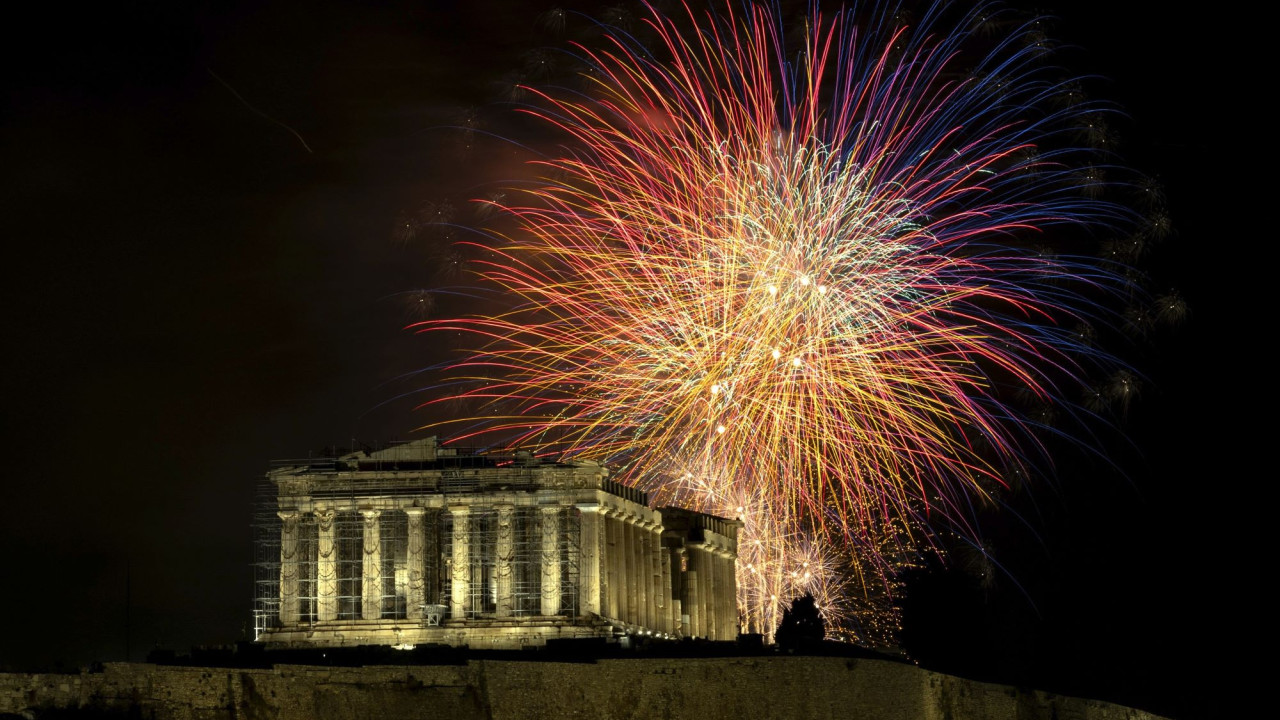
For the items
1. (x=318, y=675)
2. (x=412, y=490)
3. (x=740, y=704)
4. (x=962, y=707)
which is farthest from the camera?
(x=412, y=490)

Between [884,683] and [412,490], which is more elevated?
[412,490]

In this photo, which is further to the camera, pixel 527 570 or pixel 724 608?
pixel 724 608

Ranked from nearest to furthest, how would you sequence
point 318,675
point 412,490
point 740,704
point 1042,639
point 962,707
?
point 318,675, point 740,704, point 962,707, point 412,490, point 1042,639

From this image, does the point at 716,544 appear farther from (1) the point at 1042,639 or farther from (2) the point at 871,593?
(1) the point at 1042,639

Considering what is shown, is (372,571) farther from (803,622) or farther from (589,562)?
(803,622)

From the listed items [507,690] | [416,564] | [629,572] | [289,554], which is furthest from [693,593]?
[507,690]

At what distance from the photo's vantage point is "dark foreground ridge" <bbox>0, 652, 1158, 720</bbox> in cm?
6162

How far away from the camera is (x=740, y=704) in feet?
226

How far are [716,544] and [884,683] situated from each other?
38.0 metres

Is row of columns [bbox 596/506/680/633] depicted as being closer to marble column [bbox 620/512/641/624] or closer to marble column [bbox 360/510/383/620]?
marble column [bbox 620/512/641/624]

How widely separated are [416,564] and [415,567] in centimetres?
14

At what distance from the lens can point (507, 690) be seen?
64750mm

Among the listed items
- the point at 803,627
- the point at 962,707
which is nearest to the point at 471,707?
the point at 962,707

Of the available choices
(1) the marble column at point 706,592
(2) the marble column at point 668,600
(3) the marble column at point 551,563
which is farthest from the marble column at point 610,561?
(1) the marble column at point 706,592
